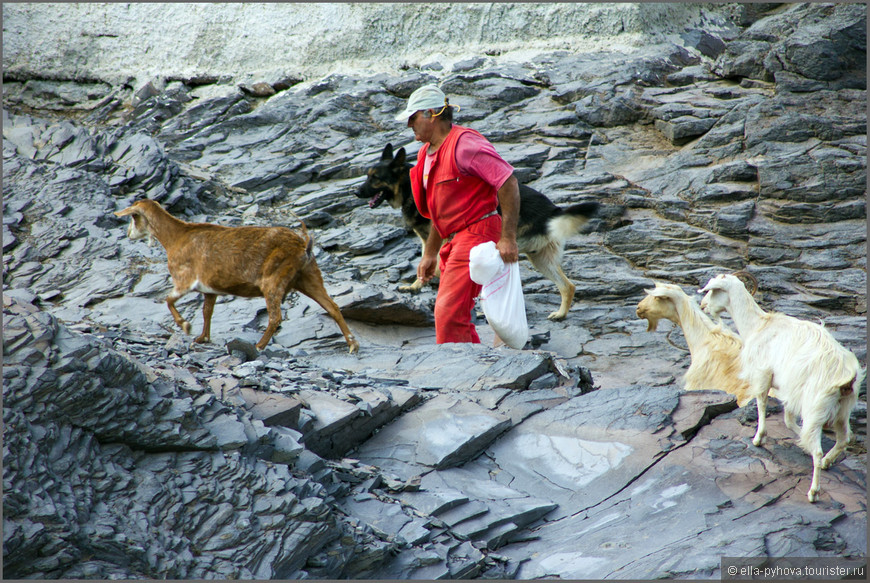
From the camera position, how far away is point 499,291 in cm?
642

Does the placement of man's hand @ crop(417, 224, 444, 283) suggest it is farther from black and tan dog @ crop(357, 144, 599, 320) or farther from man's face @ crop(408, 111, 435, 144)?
black and tan dog @ crop(357, 144, 599, 320)

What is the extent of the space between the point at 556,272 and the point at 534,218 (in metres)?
0.84

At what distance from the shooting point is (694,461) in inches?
174

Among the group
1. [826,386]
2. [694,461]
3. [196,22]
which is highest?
[196,22]

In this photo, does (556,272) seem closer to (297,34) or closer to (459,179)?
(459,179)

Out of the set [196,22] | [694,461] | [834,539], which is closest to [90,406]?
[694,461]

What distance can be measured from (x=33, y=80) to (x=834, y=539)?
1735 cm

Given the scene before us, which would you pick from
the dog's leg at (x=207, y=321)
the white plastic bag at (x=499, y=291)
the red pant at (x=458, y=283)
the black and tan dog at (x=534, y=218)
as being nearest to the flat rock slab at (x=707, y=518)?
the white plastic bag at (x=499, y=291)

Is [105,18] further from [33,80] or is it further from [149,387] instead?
[149,387]

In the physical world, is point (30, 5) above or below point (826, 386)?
above

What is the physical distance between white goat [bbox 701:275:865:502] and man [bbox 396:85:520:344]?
2.22 meters

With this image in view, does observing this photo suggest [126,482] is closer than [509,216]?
Yes

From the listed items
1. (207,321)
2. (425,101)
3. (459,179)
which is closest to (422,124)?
(425,101)

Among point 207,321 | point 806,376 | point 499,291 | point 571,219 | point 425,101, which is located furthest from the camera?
Result: point 571,219
